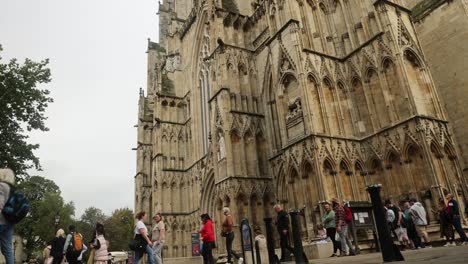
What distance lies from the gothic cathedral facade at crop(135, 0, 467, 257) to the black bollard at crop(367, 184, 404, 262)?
24.4ft

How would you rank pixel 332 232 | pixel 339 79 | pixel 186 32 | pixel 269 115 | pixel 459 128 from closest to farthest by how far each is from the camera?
1. pixel 332 232
2. pixel 459 128
3. pixel 339 79
4. pixel 269 115
5. pixel 186 32

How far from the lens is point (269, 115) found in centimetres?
1980

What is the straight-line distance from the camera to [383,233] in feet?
18.4

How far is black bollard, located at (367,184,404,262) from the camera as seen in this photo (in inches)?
217

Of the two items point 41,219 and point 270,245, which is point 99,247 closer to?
point 270,245

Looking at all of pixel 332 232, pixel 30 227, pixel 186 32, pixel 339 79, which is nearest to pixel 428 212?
pixel 332 232

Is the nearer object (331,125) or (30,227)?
(331,125)

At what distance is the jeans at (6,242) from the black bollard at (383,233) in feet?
19.7

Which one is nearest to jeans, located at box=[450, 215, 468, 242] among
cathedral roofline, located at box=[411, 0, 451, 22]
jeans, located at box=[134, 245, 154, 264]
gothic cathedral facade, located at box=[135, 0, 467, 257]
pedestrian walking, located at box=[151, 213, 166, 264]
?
gothic cathedral facade, located at box=[135, 0, 467, 257]

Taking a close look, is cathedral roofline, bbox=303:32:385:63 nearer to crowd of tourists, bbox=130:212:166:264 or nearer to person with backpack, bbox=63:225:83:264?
crowd of tourists, bbox=130:212:166:264

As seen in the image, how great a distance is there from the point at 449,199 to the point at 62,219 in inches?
1902

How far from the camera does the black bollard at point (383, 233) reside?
550 cm

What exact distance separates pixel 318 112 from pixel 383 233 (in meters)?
9.65

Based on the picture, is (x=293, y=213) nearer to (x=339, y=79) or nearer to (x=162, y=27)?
(x=339, y=79)
